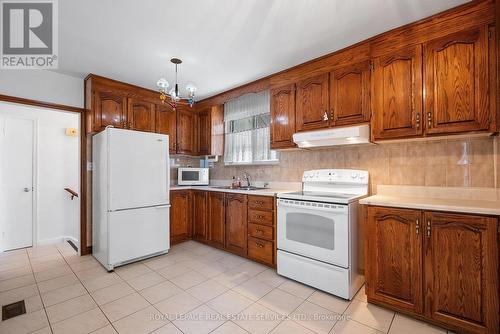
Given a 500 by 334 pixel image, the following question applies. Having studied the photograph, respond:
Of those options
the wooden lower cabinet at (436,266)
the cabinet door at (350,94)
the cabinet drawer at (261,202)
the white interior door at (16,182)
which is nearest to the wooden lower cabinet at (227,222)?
the cabinet drawer at (261,202)

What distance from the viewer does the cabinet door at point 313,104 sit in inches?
98.0

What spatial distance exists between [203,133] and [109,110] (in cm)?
150

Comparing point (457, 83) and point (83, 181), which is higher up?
point (457, 83)

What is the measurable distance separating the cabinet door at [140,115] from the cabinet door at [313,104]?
234 centimetres

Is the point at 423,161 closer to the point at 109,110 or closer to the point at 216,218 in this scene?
the point at 216,218

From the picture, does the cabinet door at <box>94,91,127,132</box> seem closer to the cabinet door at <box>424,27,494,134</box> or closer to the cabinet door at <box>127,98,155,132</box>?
the cabinet door at <box>127,98,155,132</box>

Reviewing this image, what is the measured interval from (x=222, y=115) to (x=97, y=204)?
2310 mm

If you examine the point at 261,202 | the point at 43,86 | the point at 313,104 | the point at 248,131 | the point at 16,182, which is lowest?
the point at 261,202

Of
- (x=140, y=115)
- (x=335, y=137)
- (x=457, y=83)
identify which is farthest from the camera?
(x=140, y=115)

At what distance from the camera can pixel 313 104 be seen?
8.48ft

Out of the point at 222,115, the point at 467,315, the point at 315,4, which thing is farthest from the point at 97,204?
the point at 467,315

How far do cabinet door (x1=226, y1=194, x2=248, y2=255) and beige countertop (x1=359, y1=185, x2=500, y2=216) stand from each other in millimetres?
1497

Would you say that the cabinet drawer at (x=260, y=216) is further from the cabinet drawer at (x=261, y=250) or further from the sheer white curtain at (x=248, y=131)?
the sheer white curtain at (x=248, y=131)

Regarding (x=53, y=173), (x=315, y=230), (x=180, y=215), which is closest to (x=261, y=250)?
(x=315, y=230)
